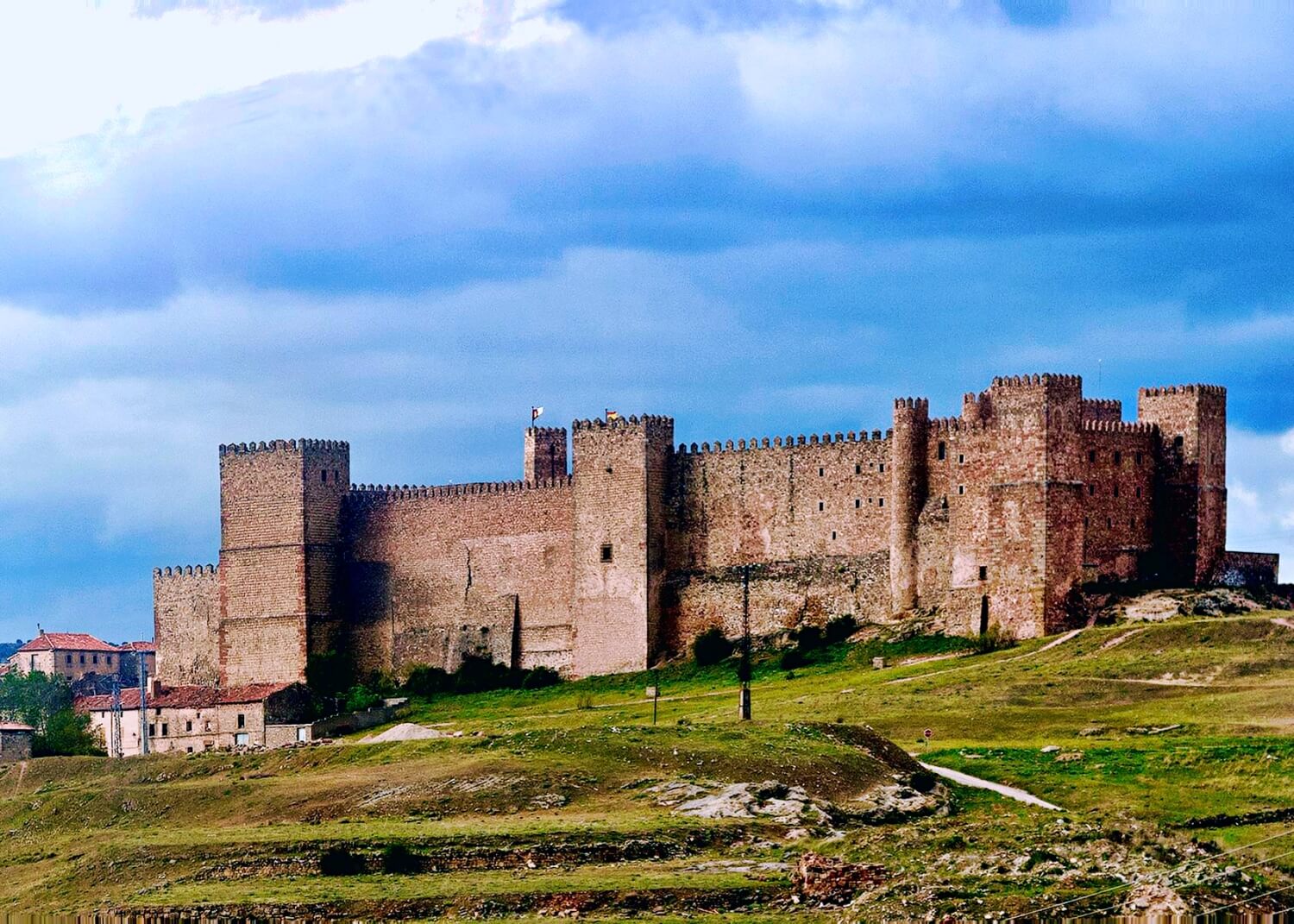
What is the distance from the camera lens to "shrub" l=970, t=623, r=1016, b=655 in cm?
7031

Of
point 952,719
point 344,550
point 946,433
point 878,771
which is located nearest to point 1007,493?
point 946,433

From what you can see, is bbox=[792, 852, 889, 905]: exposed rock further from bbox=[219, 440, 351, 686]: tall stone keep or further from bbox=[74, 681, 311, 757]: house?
bbox=[219, 440, 351, 686]: tall stone keep

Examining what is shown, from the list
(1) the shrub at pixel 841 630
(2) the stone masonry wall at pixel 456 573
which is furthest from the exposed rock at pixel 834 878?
(2) the stone masonry wall at pixel 456 573

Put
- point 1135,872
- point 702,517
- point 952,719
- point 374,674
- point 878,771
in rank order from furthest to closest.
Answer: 1. point 374,674
2. point 702,517
3. point 952,719
4. point 878,771
5. point 1135,872

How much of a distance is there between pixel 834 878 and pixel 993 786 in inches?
458

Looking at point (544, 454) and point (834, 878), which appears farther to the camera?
point (544, 454)

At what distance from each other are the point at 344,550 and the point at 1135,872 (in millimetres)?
50922

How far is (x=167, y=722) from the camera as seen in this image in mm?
81062

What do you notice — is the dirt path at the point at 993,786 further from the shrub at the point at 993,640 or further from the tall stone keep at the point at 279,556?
the tall stone keep at the point at 279,556

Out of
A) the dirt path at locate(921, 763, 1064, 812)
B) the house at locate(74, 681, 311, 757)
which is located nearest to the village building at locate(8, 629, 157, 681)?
the house at locate(74, 681, 311, 757)

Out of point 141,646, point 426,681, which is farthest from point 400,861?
point 141,646

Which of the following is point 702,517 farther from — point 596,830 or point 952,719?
point 596,830

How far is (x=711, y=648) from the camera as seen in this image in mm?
77938

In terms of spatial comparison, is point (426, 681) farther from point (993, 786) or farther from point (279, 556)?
point (993, 786)
